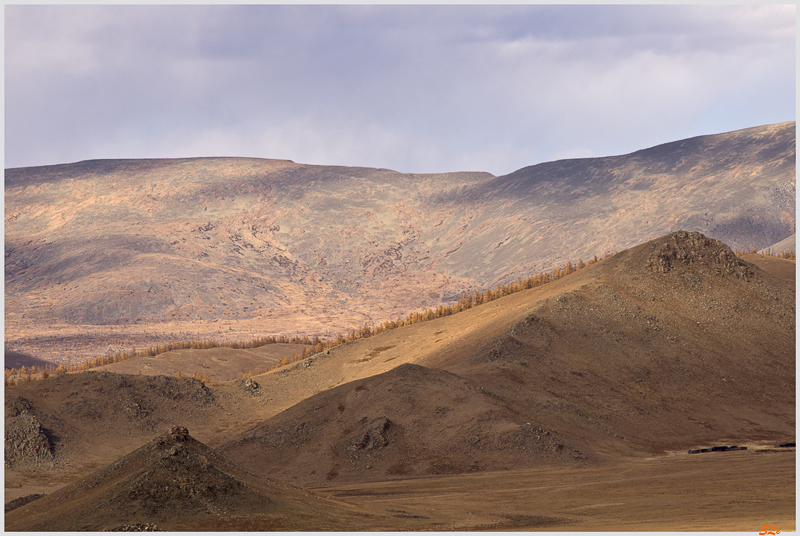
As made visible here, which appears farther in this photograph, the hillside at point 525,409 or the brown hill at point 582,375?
the brown hill at point 582,375

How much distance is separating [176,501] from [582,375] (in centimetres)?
3357

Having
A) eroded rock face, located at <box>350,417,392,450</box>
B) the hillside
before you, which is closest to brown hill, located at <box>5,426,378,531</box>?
the hillside

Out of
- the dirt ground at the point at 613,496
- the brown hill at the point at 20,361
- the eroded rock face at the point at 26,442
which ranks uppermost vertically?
the brown hill at the point at 20,361

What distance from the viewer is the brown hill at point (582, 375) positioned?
128 feet

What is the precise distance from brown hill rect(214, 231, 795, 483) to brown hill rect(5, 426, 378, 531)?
1622 cm

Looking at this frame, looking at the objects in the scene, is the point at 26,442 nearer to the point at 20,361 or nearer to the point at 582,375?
the point at 582,375

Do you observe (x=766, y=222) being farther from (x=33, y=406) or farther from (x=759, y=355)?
(x=33, y=406)

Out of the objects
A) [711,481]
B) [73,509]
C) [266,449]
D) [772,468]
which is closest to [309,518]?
[73,509]

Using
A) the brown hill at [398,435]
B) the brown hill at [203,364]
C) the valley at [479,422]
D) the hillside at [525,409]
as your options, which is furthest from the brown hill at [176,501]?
the brown hill at [203,364]

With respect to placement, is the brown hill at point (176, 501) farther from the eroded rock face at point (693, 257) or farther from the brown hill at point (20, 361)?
the brown hill at point (20, 361)

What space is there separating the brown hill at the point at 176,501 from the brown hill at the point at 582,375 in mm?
16225

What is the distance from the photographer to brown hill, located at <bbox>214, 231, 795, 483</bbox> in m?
39.0

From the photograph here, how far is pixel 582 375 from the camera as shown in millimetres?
47625

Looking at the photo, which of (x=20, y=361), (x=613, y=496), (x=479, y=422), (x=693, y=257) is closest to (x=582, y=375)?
(x=479, y=422)
